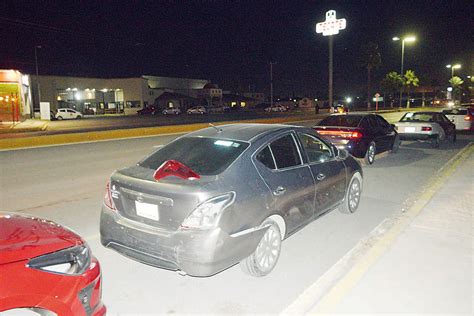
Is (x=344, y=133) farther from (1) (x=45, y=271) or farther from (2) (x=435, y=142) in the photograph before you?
(1) (x=45, y=271)

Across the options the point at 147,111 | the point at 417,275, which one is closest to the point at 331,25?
the point at 417,275

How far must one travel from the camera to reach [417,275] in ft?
14.0

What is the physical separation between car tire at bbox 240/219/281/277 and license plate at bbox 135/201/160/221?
42.6 inches

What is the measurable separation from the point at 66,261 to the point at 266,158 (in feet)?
7.82

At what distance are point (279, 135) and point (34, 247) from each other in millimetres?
2996

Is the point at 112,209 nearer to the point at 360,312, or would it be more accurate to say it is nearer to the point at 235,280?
the point at 235,280

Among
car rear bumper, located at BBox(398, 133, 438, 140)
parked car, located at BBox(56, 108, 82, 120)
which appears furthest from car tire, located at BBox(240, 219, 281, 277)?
parked car, located at BBox(56, 108, 82, 120)

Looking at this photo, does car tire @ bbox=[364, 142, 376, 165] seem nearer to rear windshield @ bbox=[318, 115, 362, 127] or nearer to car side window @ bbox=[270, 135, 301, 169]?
rear windshield @ bbox=[318, 115, 362, 127]

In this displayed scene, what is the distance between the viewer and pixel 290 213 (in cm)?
461

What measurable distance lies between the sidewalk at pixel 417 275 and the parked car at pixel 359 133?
4.35 metres

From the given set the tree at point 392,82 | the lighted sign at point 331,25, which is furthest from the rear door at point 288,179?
the tree at point 392,82

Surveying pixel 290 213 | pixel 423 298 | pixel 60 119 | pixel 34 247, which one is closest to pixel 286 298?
pixel 290 213

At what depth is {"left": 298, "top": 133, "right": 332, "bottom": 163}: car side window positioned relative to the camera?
17.8 ft

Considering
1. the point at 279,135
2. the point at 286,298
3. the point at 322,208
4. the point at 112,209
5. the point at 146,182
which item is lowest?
the point at 286,298
